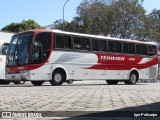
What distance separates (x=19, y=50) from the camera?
22328 millimetres

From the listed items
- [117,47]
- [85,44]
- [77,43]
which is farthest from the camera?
[117,47]

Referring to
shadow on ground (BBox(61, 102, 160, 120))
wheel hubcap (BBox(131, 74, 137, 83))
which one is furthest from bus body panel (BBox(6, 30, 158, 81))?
shadow on ground (BBox(61, 102, 160, 120))

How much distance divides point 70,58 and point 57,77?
58.5 inches

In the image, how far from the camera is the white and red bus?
2191 cm

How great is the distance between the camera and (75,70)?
24.3m

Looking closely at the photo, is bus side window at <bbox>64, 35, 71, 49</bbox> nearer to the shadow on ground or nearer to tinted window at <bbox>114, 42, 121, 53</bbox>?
tinted window at <bbox>114, 42, 121, 53</bbox>

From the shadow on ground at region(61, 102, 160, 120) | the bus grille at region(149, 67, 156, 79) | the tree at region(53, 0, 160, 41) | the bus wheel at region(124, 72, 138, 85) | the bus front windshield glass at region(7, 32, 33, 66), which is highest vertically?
the tree at region(53, 0, 160, 41)

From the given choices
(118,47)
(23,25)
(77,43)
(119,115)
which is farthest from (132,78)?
(23,25)

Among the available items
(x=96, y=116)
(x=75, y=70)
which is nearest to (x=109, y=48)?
(x=75, y=70)

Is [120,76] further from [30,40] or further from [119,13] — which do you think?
[119,13]

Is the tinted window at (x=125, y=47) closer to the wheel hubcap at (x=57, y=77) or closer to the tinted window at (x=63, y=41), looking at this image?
the tinted window at (x=63, y=41)

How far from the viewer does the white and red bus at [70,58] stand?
862 inches

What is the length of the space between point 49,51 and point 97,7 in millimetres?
35049

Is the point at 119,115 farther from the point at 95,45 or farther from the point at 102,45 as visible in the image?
the point at 102,45
